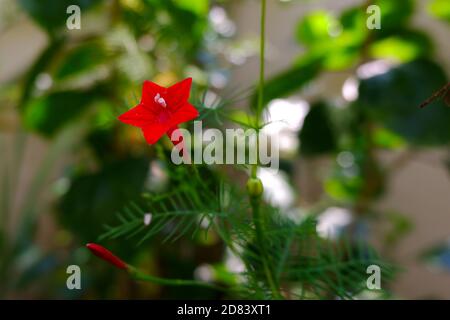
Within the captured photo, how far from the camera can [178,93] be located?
1.07 feet

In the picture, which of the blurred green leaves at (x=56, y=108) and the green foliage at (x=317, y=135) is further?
the green foliage at (x=317, y=135)

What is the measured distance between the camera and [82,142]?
4.50 feet

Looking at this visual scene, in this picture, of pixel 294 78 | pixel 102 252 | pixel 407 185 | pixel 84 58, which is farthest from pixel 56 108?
pixel 407 185

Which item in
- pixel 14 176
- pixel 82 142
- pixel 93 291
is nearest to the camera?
pixel 93 291

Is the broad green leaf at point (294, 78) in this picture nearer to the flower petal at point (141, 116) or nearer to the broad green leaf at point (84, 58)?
the broad green leaf at point (84, 58)

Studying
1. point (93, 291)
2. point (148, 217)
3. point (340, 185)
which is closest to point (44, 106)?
point (93, 291)

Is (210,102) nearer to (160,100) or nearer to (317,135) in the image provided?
(160,100)

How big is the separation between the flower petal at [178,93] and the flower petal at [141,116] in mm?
12

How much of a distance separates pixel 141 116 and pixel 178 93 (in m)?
0.02

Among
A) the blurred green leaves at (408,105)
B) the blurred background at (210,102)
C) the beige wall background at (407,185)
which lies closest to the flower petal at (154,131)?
the blurred background at (210,102)

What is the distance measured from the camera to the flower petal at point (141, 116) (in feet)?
1.06

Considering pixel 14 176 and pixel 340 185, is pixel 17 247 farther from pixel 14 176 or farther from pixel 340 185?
pixel 340 185

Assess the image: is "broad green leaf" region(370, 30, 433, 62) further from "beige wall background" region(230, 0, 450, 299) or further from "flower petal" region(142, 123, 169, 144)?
"flower petal" region(142, 123, 169, 144)

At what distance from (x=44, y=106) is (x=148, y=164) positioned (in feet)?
0.81
